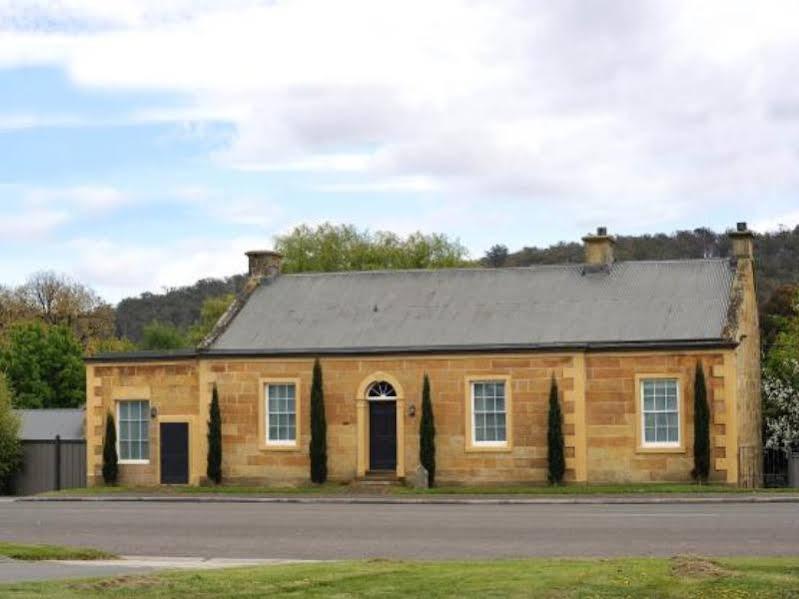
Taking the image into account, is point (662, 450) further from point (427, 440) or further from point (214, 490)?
point (214, 490)

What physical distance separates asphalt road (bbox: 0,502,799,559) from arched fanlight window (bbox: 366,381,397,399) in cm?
773

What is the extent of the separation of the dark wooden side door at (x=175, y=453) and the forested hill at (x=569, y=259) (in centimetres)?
3382

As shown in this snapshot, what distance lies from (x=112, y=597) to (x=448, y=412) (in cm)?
2630

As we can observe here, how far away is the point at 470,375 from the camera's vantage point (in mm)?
41219

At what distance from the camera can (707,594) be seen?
15.3 meters

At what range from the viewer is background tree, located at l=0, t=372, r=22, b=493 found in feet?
151

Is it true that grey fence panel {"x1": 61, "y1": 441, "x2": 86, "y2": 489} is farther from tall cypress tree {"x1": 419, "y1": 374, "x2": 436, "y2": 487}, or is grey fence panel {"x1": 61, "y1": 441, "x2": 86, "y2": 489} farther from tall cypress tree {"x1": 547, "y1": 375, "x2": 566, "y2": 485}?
tall cypress tree {"x1": 547, "y1": 375, "x2": 566, "y2": 485}

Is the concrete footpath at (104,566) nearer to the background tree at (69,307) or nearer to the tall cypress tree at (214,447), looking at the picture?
the tall cypress tree at (214,447)

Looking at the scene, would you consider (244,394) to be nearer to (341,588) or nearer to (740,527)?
(740,527)

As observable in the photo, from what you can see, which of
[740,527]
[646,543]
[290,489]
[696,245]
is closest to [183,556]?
[646,543]

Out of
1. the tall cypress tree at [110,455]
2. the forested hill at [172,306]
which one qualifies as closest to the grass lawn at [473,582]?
the tall cypress tree at [110,455]

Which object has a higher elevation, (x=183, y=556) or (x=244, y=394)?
(x=244, y=394)

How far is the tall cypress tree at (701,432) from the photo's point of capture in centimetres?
3891

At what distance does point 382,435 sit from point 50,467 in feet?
37.0
